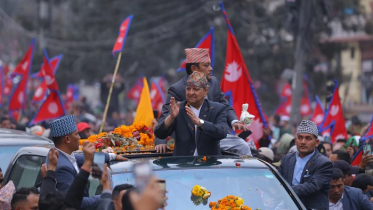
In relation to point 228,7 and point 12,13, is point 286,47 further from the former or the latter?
point 12,13

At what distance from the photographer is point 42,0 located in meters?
39.8

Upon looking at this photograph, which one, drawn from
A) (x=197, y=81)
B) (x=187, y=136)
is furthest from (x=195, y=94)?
(x=187, y=136)

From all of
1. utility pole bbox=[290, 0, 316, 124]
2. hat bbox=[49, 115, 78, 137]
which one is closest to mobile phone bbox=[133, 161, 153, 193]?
hat bbox=[49, 115, 78, 137]

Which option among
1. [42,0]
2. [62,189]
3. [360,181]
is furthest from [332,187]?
[42,0]

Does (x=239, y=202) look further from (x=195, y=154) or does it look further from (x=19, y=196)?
(x=19, y=196)

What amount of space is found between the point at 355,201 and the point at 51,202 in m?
3.45

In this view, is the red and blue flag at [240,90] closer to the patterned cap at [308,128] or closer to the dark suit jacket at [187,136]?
the patterned cap at [308,128]

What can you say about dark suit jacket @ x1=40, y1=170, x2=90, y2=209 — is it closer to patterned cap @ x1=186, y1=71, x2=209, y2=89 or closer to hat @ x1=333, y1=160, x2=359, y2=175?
patterned cap @ x1=186, y1=71, x2=209, y2=89

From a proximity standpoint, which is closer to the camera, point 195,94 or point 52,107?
point 195,94

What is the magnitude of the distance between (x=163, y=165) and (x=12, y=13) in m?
44.4

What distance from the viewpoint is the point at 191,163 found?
6336mm

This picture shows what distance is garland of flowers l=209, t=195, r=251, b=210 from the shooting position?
5.87 m

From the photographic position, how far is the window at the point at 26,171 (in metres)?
7.41

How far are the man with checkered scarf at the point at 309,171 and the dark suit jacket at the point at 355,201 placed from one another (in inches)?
26.4
